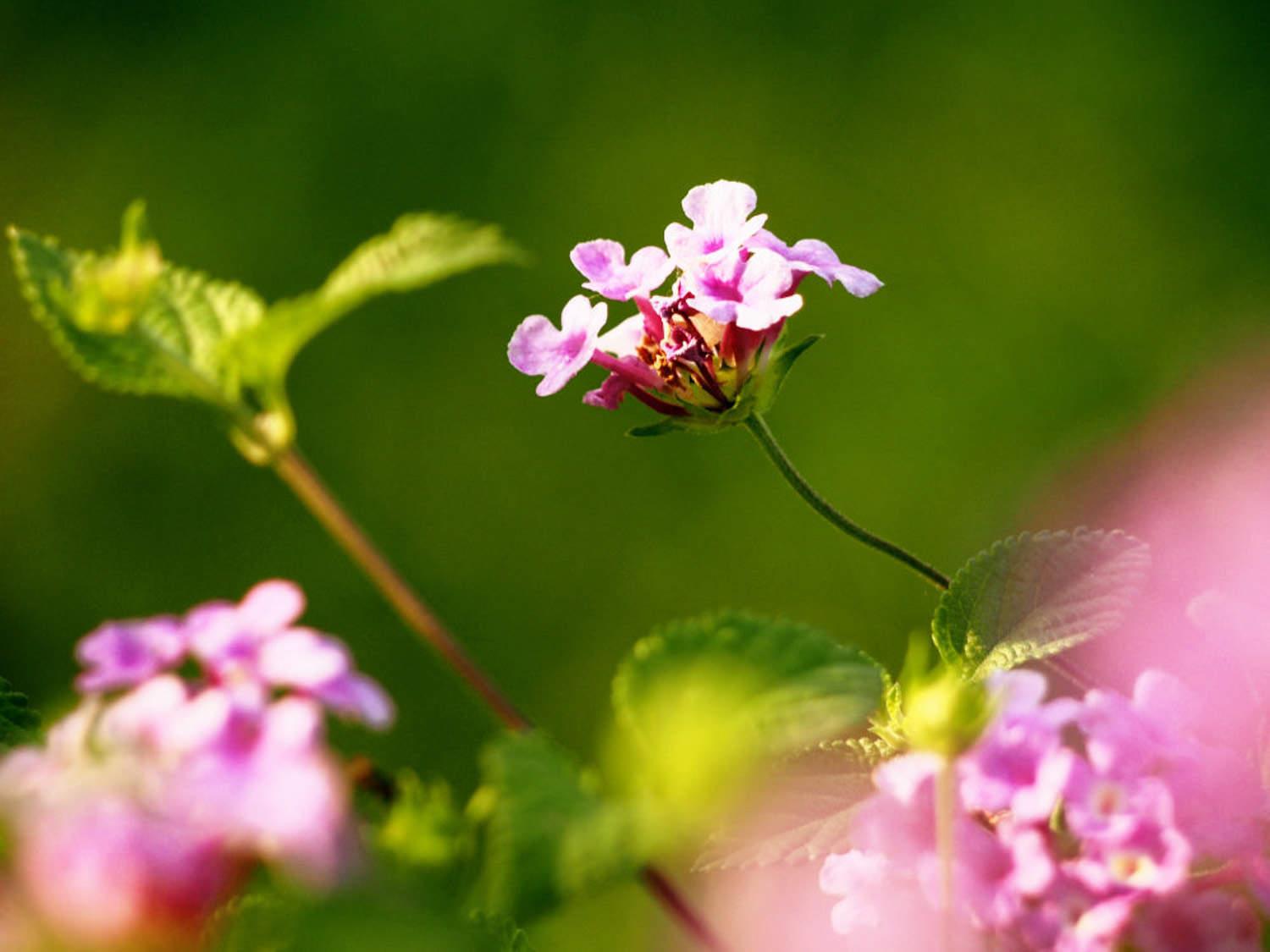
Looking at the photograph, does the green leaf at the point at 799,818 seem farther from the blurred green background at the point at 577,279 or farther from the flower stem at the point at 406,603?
the blurred green background at the point at 577,279

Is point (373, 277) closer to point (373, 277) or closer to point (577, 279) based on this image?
point (373, 277)

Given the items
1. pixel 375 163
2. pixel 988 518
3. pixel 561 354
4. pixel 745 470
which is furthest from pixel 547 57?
pixel 561 354

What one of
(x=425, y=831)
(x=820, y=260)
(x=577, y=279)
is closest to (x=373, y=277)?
(x=425, y=831)

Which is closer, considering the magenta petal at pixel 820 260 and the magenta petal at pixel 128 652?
the magenta petal at pixel 128 652

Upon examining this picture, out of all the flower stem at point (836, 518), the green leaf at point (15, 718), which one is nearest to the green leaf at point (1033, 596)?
the flower stem at point (836, 518)

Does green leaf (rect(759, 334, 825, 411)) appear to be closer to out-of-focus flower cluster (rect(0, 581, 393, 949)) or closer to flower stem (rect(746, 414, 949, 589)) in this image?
flower stem (rect(746, 414, 949, 589))

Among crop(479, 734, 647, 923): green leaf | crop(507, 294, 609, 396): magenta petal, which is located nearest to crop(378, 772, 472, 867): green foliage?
crop(479, 734, 647, 923): green leaf

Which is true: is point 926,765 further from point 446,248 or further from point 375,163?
point 375,163
